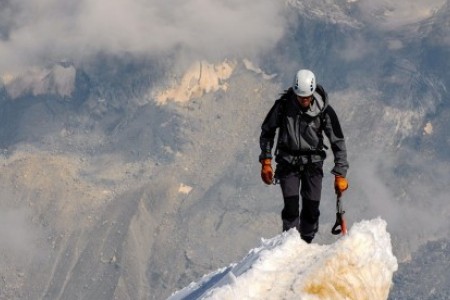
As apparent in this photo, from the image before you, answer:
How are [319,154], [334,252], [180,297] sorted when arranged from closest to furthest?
[334,252]
[180,297]
[319,154]

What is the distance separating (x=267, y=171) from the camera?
80.1 ft

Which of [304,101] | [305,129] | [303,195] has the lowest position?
[303,195]

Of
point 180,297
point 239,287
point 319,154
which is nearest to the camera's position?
point 239,287

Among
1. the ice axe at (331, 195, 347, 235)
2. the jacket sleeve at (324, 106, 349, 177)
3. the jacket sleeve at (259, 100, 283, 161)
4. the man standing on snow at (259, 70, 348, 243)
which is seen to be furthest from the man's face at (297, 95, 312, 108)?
the ice axe at (331, 195, 347, 235)

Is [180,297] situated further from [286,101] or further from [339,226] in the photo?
[286,101]

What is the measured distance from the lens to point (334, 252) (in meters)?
17.3

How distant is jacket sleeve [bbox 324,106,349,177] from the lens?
23281 mm

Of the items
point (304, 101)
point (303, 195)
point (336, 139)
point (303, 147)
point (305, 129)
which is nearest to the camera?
point (304, 101)

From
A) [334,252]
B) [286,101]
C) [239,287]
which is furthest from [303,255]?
[286,101]

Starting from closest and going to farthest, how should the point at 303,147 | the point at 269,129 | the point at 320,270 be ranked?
the point at 320,270 < the point at 303,147 < the point at 269,129

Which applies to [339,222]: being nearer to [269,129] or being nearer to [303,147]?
[303,147]

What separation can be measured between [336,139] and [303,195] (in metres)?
1.96

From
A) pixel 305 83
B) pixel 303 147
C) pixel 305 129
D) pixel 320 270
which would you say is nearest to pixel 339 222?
pixel 303 147

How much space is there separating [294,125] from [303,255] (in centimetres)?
567
